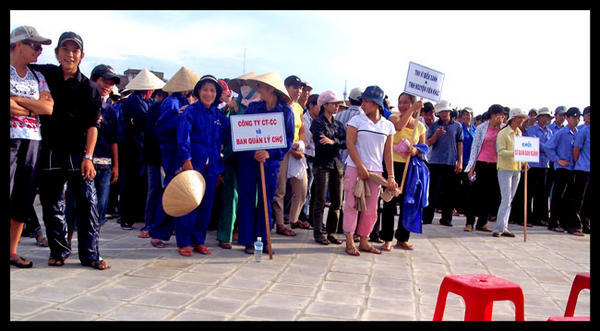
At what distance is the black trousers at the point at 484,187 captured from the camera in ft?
27.4

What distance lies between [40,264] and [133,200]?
98.7 inches

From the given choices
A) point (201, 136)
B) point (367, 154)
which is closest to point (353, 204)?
point (367, 154)

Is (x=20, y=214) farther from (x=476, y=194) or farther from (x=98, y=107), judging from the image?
(x=476, y=194)

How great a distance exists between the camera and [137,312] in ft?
11.4

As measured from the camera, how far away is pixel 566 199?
352 inches

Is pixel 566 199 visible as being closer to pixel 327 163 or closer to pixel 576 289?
pixel 327 163

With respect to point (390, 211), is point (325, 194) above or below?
above

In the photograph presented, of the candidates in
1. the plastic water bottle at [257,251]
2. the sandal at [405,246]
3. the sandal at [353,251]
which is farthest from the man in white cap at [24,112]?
the sandal at [405,246]

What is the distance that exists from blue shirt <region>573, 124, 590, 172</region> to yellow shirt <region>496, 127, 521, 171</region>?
1591mm

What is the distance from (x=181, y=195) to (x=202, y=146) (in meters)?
0.76

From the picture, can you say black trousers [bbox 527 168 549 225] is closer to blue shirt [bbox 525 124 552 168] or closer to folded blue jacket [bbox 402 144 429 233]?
blue shirt [bbox 525 124 552 168]

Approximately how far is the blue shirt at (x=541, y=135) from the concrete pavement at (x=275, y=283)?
2.95 metres

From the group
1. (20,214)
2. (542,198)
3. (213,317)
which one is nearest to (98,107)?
(20,214)

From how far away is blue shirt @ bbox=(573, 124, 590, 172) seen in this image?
861cm
